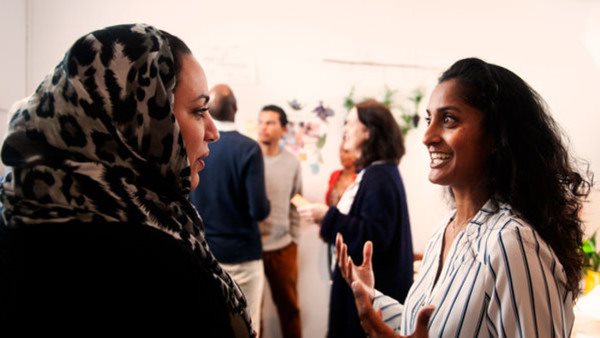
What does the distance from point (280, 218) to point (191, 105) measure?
6.53 feet

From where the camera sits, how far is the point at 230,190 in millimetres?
2232

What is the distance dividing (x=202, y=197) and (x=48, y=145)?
1632 mm

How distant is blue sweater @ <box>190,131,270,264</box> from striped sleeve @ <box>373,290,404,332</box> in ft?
3.59

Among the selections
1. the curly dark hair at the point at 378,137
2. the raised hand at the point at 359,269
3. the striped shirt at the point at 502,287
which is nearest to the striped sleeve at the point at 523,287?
the striped shirt at the point at 502,287

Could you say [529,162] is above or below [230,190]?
above

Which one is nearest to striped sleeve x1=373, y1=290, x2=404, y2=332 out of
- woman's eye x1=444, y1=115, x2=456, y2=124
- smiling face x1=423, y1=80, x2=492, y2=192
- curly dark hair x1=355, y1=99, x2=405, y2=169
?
smiling face x1=423, y1=80, x2=492, y2=192

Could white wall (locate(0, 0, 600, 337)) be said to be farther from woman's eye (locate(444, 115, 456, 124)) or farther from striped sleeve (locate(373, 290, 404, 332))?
woman's eye (locate(444, 115, 456, 124))

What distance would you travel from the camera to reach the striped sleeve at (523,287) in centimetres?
79

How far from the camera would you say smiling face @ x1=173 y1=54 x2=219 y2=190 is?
77 cm

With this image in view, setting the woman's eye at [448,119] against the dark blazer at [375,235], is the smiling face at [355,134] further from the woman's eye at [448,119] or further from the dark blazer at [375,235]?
the woman's eye at [448,119]

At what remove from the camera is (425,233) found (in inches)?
125

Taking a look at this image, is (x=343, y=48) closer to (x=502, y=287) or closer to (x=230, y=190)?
(x=230, y=190)

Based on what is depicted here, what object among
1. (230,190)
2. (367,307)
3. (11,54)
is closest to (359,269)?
(367,307)

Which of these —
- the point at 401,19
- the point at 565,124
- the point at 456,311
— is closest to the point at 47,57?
the point at 401,19
